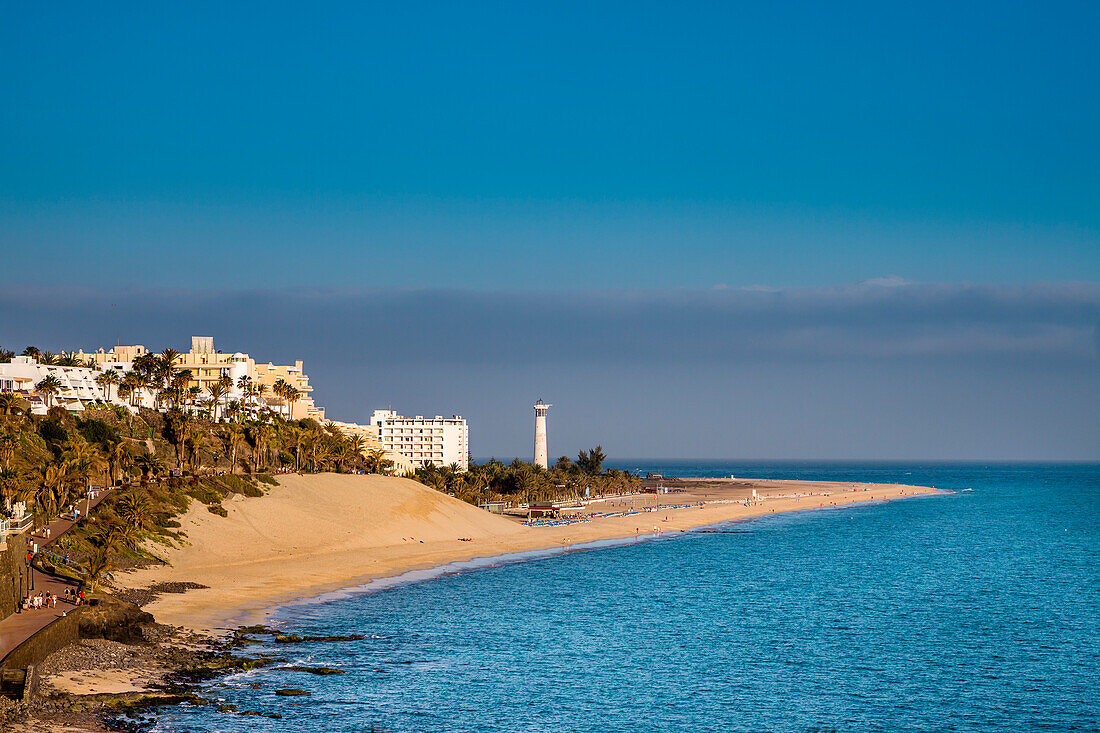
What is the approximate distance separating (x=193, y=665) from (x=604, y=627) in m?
24.9

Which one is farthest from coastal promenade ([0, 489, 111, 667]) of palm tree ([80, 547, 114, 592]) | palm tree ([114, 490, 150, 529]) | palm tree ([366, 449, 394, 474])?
palm tree ([366, 449, 394, 474])

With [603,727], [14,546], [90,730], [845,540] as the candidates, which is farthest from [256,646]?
[845,540]

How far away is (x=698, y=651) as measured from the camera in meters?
52.8

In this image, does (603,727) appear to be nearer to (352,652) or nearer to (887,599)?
(352,652)

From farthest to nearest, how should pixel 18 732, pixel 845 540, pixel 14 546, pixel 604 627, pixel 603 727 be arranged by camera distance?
1. pixel 845 540
2. pixel 604 627
3. pixel 14 546
4. pixel 603 727
5. pixel 18 732

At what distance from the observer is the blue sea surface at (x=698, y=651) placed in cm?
3950

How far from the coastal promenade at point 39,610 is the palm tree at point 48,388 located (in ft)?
126

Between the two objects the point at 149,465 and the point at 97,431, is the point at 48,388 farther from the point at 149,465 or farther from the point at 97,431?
the point at 149,465

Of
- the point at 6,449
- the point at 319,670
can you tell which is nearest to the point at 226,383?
the point at 6,449

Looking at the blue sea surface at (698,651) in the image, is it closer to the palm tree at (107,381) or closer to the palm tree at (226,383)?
the palm tree at (226,383)

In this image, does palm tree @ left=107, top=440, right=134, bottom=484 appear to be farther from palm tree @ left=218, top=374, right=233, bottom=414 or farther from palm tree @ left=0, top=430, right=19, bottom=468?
palm tree @ left=218, top=374, right=233, bottom=414

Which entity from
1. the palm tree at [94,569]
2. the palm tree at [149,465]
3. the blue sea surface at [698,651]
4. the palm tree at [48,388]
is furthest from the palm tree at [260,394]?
the palm tree at [94,569]

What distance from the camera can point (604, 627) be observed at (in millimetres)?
59281

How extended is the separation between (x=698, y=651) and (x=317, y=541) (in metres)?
43.5
